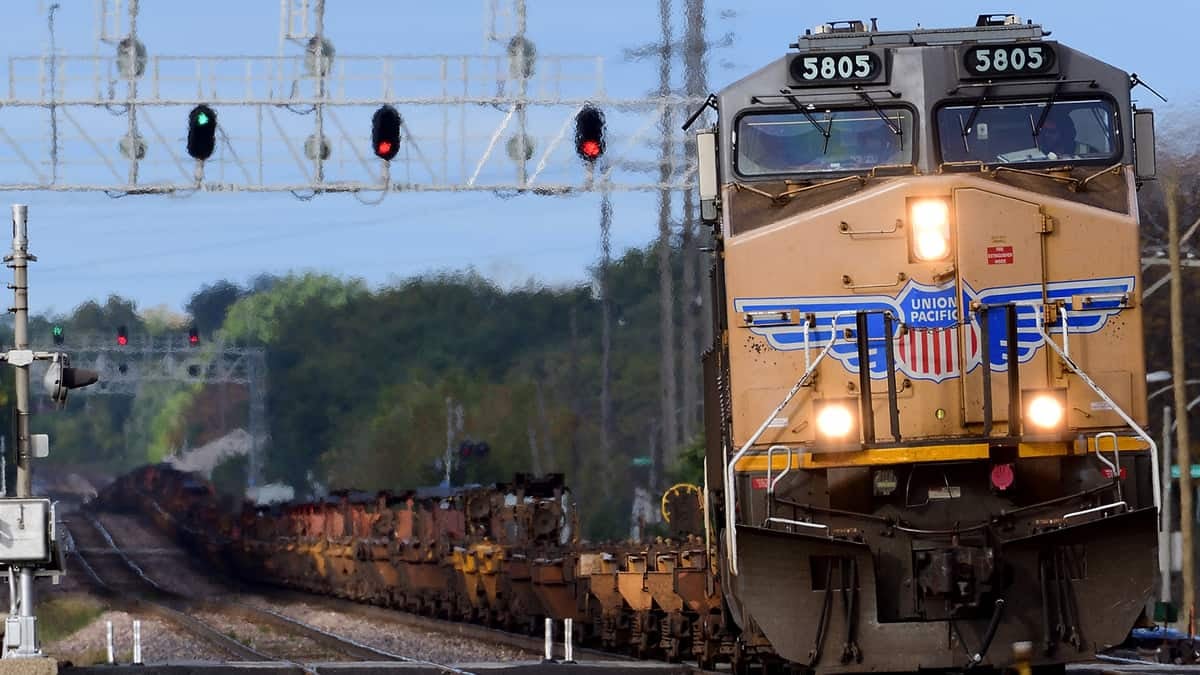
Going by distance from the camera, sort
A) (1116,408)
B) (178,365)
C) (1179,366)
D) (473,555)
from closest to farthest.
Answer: (1116,408) → (1179,366) → (473,555) → (178,365)

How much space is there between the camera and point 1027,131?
15195 millimetres

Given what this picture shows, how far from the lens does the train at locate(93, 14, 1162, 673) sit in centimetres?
1448

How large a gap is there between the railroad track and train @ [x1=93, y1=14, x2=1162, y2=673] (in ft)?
29.5

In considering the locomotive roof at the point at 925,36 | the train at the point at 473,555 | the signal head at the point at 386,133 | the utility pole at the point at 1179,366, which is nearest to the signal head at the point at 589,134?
the signal head at the point at 386,133

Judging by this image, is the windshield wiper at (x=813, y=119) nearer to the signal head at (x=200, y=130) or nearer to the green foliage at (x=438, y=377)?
the signal head at (x=200, y=130)

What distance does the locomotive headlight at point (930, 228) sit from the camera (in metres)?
14.9

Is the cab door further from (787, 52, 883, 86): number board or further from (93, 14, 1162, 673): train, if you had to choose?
(787, 52, 883, 86): number board

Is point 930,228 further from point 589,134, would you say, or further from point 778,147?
point 589,134

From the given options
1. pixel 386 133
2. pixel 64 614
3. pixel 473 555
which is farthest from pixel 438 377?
pixel 386 133

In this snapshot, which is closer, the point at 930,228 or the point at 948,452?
the point at 948,452

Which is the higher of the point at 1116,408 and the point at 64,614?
the point at 1116,408

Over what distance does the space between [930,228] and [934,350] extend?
0.86 meters

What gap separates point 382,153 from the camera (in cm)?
3039

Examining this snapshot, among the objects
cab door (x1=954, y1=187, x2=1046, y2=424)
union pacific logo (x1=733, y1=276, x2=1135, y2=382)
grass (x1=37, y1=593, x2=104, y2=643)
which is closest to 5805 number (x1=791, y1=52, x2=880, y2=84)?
cab door (x1=954, y1=187, x2=1046, y2=424)
